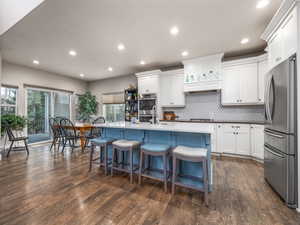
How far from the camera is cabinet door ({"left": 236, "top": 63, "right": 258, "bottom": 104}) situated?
3512mm

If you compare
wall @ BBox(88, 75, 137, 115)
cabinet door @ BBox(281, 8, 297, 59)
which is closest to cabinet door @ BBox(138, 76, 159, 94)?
wall @ BBox(88, 75, 137, 115)

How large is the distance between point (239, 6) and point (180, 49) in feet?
5.12

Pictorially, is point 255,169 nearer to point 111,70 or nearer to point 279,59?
point 279,59

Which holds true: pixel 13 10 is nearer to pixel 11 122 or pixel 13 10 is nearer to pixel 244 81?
pixel 11 122

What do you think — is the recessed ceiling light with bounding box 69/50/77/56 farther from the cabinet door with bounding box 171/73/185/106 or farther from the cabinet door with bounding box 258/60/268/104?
the cabinet door with bounding box 258/60/268/104

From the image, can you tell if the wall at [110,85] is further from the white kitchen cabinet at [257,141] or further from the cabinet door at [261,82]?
the white kitchen cabinet at [257,141]

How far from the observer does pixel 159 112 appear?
184 inches

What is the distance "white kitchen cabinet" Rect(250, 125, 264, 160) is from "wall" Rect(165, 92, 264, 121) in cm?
67

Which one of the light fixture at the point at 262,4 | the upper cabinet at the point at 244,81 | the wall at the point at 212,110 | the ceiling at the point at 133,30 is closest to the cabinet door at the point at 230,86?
the upper cabinet at the point at 244,81

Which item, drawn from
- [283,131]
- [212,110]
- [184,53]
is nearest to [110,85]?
[184,53]

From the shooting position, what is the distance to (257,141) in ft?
10.7

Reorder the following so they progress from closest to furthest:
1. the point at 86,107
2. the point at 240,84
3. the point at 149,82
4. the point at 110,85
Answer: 1. the point at 240,84
2. the point at 149,82
3. the point at 86,107
4. the point at 110,85

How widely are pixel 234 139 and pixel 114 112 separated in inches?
193

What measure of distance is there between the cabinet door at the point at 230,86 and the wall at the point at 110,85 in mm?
3342
